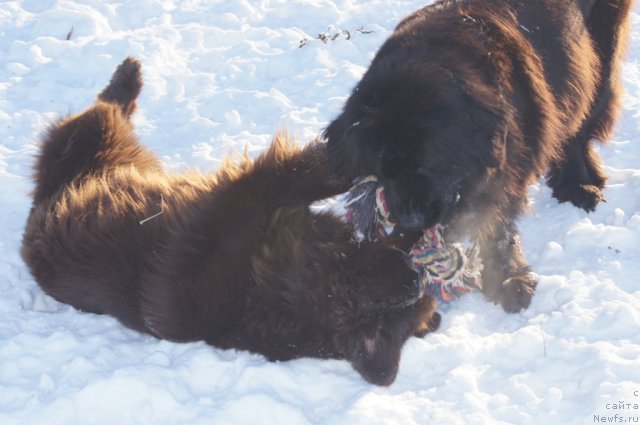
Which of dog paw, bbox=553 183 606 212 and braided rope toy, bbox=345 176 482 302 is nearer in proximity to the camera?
braided rope toy, bbox=345 176 482 302

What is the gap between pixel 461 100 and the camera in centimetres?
224

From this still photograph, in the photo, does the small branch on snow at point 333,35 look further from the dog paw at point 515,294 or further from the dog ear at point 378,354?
the dog ear at point 378,354

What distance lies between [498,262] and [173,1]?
387 centimetres

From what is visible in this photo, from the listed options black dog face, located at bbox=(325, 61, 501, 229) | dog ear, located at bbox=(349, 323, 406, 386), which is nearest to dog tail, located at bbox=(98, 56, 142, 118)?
black dog face, located at bbox=(325, 61, 501, 229)

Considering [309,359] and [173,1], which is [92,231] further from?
[173,1]

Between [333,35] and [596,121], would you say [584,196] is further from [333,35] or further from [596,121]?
[333,35]

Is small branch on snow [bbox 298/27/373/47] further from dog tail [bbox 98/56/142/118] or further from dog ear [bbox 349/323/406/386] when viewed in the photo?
dog ear [bbox 349/323/406/386]

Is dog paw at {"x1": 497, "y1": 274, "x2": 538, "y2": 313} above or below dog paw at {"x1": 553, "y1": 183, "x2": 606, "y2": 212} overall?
below

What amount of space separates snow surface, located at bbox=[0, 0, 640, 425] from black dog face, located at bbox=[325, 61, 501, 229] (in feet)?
2.36

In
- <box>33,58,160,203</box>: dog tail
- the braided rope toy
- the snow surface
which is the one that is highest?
the braided rope toy

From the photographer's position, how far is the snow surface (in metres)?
2.43

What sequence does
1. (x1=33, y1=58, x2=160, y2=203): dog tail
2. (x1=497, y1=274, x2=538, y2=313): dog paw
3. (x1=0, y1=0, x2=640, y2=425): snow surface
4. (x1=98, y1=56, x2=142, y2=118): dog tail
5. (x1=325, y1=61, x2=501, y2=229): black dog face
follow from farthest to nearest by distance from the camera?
(x1=98, y1=56, x2=142, y2=118): dog tail < (x1=33, y1=58, x2=160, y2=203): dog tail < (x1=497, y1=274, x2=538, y2=313): dog paw < (x1=0, y1=0, x2=640, y2=425): snow surface < (x1=325, y1=61, x2=501, y2=229): black dog face

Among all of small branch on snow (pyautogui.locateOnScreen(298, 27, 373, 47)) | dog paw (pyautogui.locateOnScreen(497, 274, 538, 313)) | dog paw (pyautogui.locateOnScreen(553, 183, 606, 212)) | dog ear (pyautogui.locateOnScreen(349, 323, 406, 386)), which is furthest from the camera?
small branch on snow (pyautogui.locateOnScreen(298, 27, 373, 47))

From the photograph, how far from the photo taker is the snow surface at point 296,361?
2426mm
